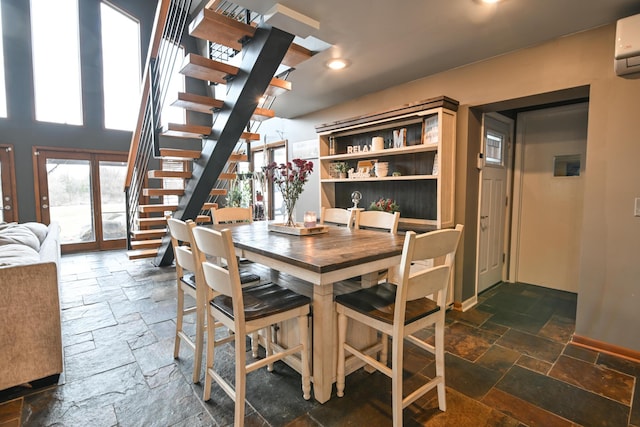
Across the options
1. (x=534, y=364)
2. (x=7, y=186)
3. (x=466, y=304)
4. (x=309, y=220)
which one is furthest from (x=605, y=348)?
(x=7, y=186)

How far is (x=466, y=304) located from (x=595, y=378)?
115 cm

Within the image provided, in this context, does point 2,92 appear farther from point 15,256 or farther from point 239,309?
point 239,309

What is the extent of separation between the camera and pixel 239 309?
1456 millimetres

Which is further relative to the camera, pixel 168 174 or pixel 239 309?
pixel 168 174

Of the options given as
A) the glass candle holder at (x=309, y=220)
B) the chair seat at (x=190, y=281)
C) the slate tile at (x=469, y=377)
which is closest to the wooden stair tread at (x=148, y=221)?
the chair seat at (x=190, y=281)

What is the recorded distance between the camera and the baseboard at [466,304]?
9.79 feet

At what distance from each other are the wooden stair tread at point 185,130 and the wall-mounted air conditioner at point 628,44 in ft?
10.2

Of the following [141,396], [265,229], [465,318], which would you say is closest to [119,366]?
[141,396]

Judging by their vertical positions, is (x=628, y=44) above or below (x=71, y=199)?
above

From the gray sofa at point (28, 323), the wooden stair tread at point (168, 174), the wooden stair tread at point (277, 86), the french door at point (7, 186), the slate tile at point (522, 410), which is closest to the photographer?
the slate tile at point (522, 410)

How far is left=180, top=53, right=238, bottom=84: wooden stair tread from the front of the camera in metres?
2.37

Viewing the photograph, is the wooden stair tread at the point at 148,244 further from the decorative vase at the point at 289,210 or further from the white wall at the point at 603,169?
the white wall at the point at 603,169

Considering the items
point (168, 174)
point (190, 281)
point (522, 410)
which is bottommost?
point (522, 410)

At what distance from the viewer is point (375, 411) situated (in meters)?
1.65
